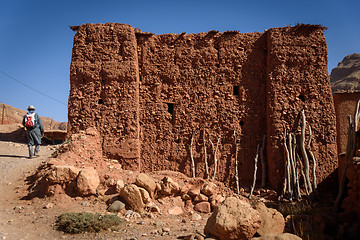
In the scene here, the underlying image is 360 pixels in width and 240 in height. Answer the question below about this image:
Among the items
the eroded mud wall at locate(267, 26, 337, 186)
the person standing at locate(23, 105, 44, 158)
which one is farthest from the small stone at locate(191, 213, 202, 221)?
the person standing at locate(23, 105, 44, 158)

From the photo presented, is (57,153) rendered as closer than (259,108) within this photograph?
Yes

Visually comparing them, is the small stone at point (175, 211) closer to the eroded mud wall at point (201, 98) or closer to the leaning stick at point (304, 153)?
the eroded mud wall at point (201, 98)

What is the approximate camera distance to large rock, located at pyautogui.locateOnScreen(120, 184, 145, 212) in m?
6.57

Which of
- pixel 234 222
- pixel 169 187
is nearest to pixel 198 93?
pixel 169 187

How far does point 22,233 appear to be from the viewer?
5.18 metres

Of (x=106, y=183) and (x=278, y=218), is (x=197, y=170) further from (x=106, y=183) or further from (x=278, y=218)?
(x=278, y=218)

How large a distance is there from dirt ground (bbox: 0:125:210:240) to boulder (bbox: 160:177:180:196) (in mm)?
620

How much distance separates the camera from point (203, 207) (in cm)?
743

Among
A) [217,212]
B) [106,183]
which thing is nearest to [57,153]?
[106,183]

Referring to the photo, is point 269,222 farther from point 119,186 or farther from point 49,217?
point 49,217

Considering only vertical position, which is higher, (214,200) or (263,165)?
(263,165)

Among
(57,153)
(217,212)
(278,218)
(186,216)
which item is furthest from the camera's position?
(57,153)

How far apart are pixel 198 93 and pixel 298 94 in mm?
3057

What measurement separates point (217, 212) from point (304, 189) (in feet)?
14.8
